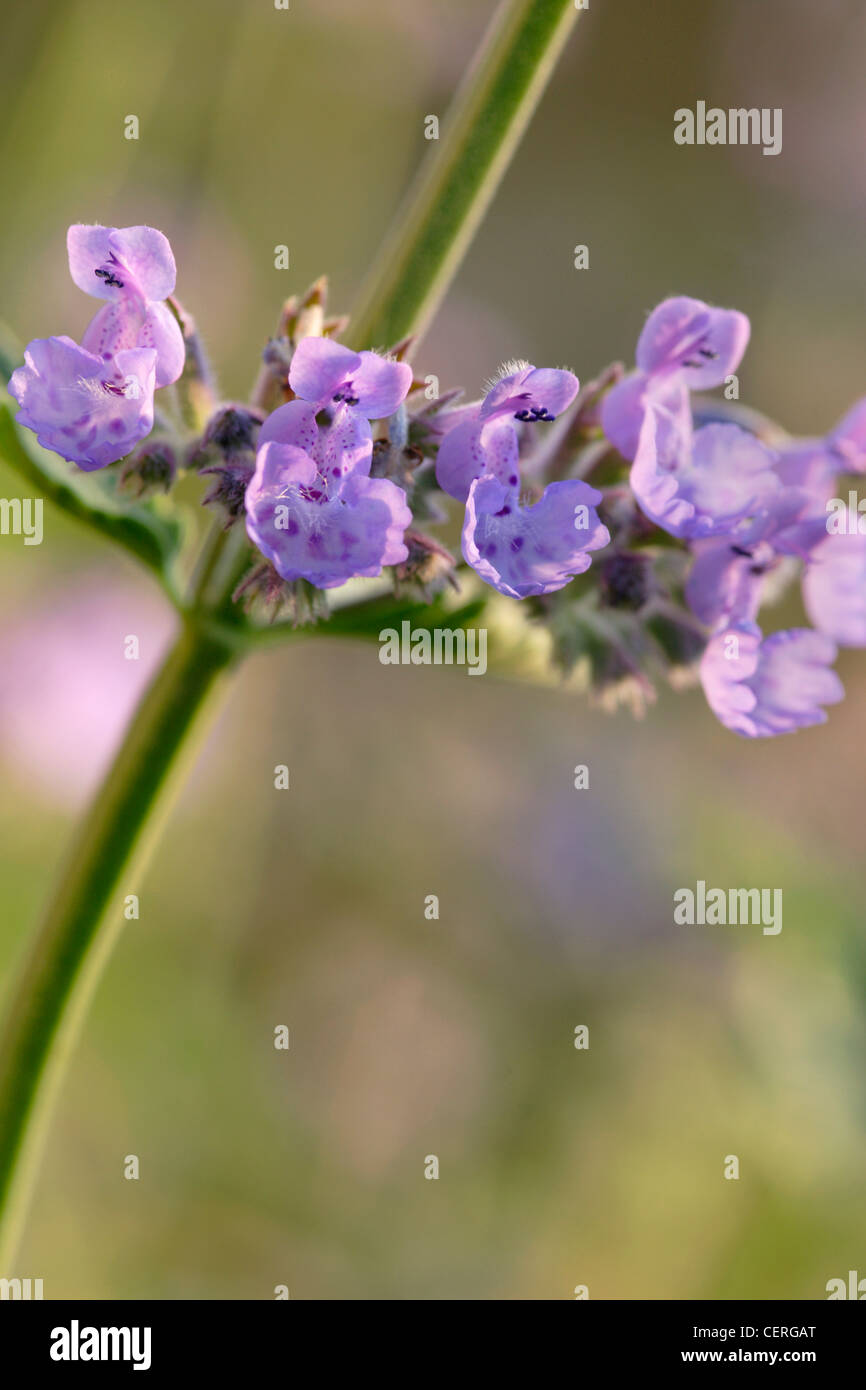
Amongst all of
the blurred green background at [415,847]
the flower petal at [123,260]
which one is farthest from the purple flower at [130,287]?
the blurred green background at [415,847]

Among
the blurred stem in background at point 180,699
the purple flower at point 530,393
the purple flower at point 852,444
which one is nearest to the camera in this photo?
the purple flower at point 530,393

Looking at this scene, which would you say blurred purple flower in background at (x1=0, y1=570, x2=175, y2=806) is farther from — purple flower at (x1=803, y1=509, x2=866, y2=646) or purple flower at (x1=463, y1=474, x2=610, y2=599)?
purple flower at (x1=463, y1=474, x2=610, y2=599)

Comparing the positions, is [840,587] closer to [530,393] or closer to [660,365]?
[660,365]

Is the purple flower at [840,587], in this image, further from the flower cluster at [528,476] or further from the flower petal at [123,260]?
the flower petal at [123,260]

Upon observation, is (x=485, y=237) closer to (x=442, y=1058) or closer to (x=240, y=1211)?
(x=442, y=1058)

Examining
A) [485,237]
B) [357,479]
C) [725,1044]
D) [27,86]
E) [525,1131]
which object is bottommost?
[525,1131]

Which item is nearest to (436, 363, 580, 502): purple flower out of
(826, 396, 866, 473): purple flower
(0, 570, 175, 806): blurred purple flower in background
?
(826, 396, 866, 473): purple flower

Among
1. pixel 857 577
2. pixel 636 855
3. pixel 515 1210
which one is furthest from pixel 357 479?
pixel 636 855
